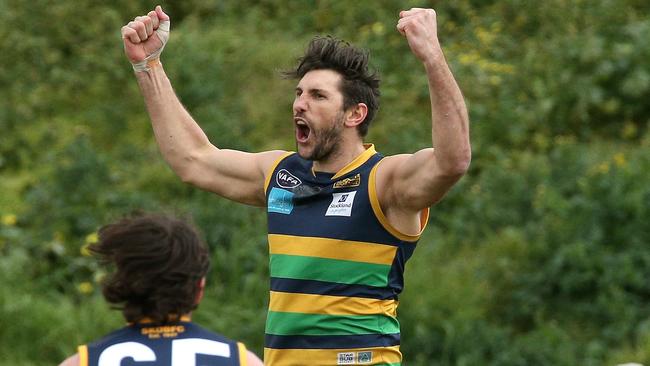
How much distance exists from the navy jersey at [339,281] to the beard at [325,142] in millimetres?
152

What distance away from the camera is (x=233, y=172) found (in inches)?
240

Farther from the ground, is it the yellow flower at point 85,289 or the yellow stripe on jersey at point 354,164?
the yellow stripe on jersey at point 354,164

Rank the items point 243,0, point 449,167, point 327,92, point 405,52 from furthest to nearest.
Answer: point 243,0
point 405,52
point 327,92
point 449,167

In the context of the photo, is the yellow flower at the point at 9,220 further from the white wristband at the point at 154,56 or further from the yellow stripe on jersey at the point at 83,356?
the yellow stripe on jersey at the point at 83,356

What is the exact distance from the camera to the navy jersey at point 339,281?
5414 millimetres

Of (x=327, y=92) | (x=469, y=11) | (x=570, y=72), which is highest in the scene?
(x=469, y=11)

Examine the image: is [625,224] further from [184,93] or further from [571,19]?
[184,93]

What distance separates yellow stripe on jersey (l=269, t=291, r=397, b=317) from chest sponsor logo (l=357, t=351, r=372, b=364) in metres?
0.16

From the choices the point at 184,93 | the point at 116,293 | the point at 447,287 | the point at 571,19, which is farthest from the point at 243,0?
the point at 116,293

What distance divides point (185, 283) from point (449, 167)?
3.96ft

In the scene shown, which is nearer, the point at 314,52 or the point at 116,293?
the point at 116,293

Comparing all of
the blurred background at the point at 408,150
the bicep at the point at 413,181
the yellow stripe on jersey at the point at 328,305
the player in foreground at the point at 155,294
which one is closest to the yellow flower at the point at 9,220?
the blurred background at the point at 408,150

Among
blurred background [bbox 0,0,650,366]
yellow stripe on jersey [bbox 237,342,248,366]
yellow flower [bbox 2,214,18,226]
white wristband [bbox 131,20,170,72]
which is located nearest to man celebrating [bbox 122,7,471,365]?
white wristband [bbox 131,20,170,72]

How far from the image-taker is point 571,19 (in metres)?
11.9
